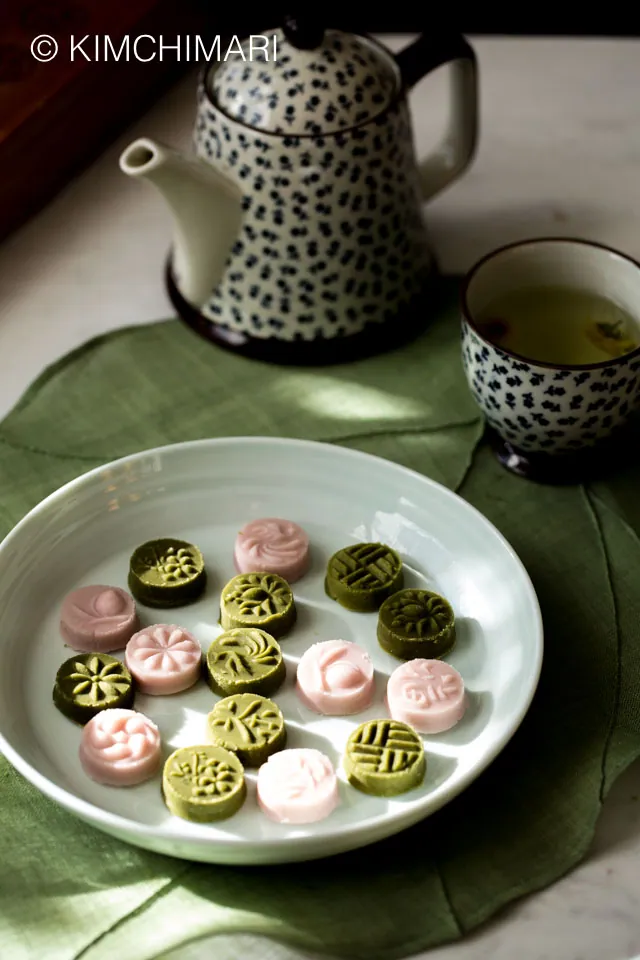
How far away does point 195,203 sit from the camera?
38.4 inches

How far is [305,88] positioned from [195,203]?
0.42ft

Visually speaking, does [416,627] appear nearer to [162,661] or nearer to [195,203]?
[162,661]

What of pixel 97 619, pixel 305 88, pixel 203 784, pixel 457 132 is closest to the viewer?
pixel 203 784

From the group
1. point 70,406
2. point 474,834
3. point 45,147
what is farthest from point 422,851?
point 45,147

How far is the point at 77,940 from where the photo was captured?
2.23 feet

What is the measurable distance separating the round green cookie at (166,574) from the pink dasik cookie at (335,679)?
4.2 inches

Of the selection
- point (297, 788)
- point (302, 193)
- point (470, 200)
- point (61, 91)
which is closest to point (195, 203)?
point (302, 193)

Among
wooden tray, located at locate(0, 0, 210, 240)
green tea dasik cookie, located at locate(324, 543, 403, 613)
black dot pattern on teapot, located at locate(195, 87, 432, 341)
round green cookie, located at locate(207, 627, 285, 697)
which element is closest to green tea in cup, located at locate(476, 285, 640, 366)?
black dot pattern on teapot, located at locate(195, 87, 432, 341)

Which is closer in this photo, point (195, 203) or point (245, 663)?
point (245, 663)

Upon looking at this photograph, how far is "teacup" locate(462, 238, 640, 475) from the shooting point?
0.88 metres

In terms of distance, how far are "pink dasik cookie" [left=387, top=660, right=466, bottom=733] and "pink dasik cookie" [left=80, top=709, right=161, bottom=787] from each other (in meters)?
0.15

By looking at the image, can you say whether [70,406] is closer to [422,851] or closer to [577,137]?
[422,851]

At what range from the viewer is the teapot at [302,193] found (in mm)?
956

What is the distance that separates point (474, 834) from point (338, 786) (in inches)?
3.5
